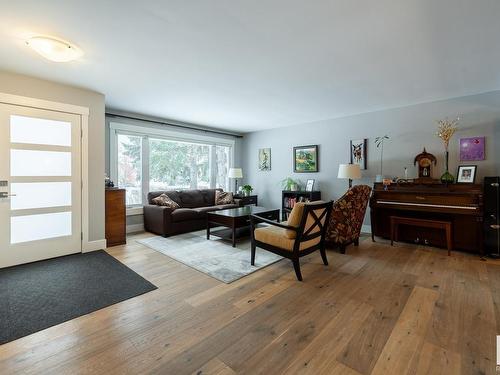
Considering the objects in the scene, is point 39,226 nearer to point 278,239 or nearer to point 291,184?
point 278,239

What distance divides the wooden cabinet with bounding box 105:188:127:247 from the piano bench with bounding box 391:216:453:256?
4495mm

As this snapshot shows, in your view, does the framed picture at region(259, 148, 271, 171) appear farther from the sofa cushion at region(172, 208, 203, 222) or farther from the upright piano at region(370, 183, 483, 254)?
the upright piano at region(370, 183, 483, 254)

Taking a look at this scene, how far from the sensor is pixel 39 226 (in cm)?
323

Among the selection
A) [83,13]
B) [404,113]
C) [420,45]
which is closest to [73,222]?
[83,13]

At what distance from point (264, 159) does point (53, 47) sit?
4.95m

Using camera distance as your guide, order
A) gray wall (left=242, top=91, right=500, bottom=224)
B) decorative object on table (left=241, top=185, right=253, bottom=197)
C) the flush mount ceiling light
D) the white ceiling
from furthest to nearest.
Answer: decorative object on table (left=241, top=185, right=253, bottom=197), gray wall (left=242, top=91, right=500, bottom=224), the flush mount ceiling light, the white ceiling

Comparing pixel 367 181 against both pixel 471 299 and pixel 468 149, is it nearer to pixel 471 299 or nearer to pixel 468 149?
pixel 468 149

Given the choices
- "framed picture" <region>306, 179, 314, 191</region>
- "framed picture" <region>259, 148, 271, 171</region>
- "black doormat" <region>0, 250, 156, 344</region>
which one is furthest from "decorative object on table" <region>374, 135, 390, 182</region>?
"black doormat" <region>0, 250, 156, 344</region>

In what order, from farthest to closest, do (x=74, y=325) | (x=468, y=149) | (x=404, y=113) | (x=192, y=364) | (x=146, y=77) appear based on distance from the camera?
(x=404, y=113)
(x=468, y=149)
(x=146, y=77)
(x=74, y=325)
(x=192, y=364)

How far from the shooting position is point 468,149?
3820mm

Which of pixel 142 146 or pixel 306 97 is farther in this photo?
pixel 142 146

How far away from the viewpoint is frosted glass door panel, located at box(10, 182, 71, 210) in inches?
120

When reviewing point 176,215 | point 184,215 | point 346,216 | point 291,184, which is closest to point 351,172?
point 346,216

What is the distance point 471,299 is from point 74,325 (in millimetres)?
3442
